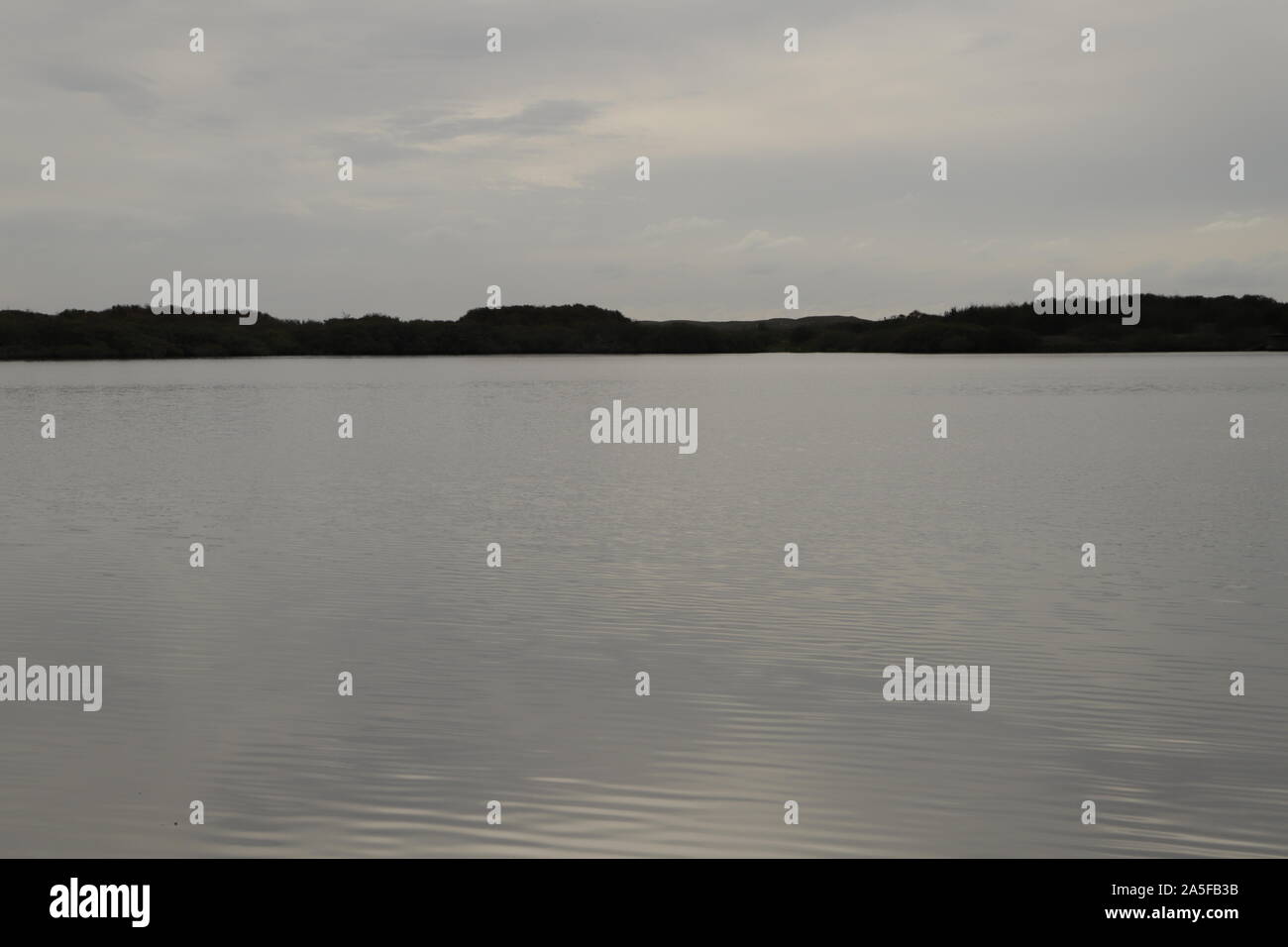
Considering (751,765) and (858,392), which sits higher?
(858,392)

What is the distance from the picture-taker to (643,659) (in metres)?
13.9

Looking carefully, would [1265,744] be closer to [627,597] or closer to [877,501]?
[627,597]

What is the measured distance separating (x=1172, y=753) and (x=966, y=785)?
1.90 metres

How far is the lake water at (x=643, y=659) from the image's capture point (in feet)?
29.8

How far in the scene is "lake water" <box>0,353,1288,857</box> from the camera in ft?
29.8

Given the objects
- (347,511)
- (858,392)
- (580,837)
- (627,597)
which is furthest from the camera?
(858,392)

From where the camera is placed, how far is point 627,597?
56.6 feet

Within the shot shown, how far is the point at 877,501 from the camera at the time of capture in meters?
28.1
